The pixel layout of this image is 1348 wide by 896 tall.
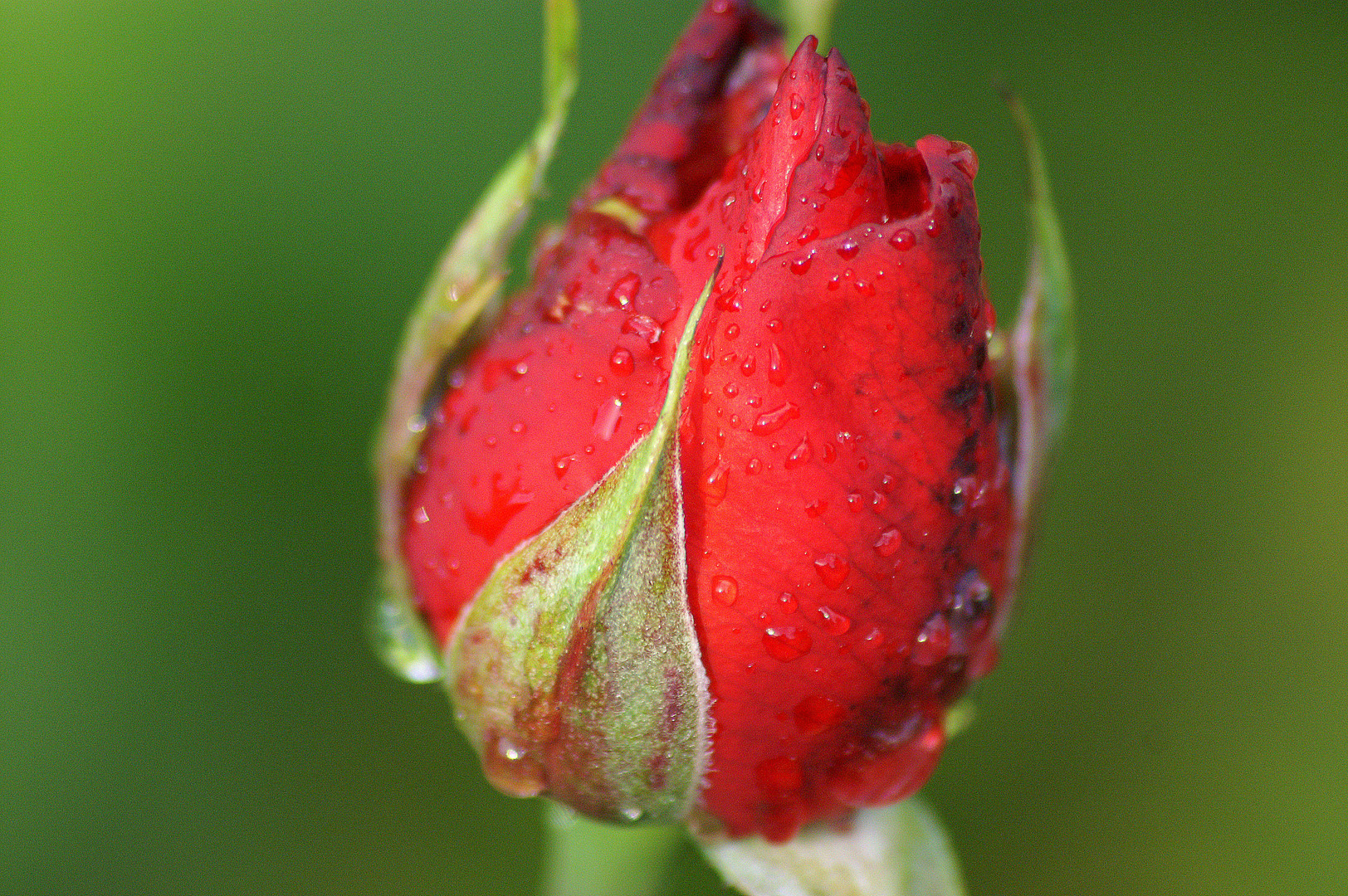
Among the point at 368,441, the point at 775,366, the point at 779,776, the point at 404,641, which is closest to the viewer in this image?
the point at 775,366

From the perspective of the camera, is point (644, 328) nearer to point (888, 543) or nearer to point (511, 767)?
point (888, 543)

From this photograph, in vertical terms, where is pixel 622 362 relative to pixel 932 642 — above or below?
above

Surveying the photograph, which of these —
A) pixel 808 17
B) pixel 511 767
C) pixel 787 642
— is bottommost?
pixel 511 767

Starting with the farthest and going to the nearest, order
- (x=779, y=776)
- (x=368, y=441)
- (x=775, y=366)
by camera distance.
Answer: (x=368, y=441) < (x=779, y=776) < (x=775, y=366)

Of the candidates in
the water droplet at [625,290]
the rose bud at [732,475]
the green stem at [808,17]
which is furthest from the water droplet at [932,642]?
the green stem at [808,17]

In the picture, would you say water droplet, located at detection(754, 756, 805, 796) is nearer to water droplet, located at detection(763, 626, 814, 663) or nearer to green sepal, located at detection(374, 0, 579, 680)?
water droplet, located at detection(763, 626, 814, 663)

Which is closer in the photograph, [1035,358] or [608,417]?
[608,417]

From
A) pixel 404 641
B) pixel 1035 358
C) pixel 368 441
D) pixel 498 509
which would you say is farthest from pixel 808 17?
pixel 368 441
